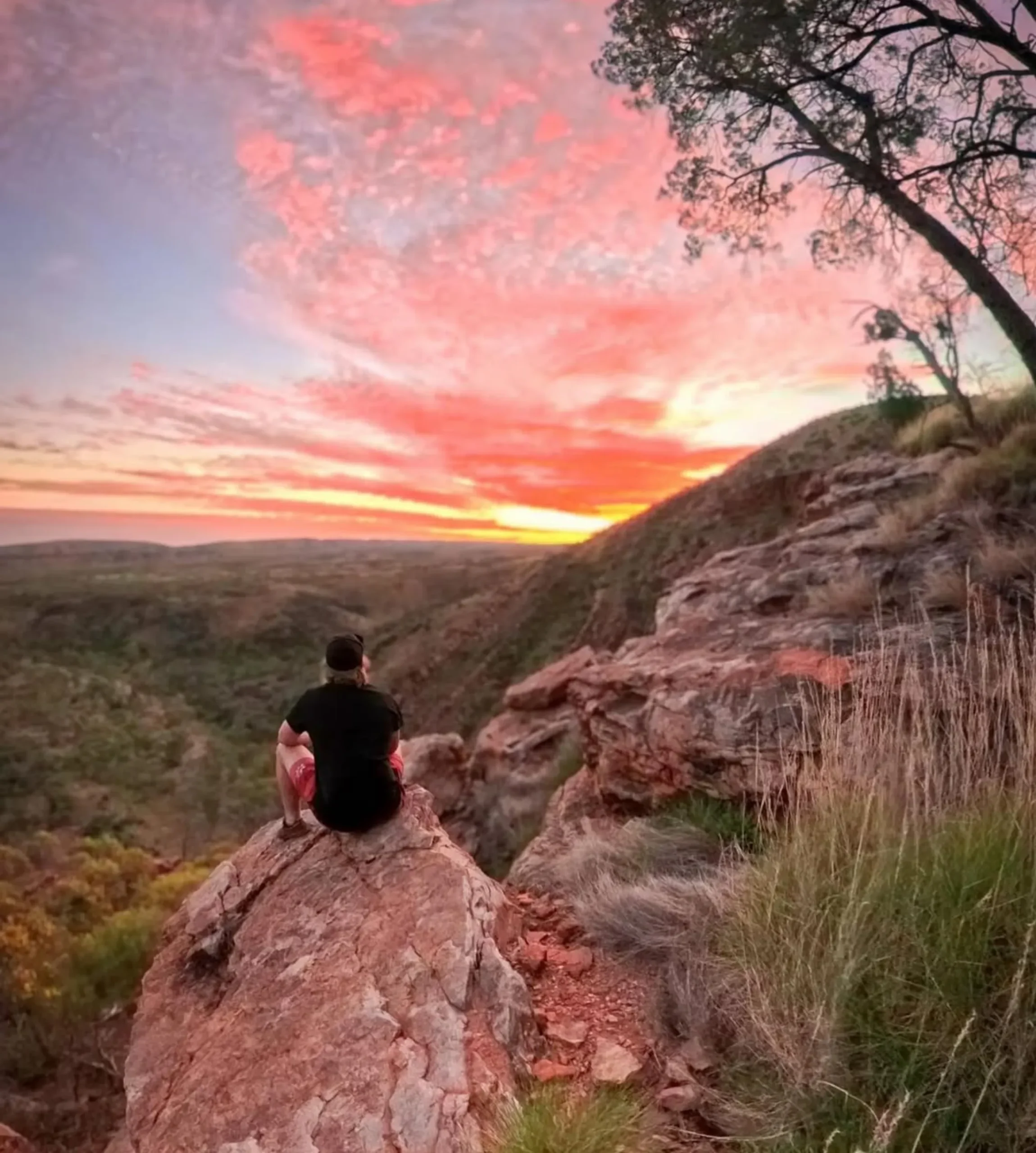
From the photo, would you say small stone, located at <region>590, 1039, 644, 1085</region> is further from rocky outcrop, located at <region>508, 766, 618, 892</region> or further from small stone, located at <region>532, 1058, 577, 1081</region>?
rocky outcrop, located at <region>508, 766, 618, 892</region>

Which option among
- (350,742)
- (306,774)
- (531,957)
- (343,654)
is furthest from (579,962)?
(343,654)

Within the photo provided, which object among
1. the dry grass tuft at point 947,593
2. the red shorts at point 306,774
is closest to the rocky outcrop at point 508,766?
the dry grass tuft at point 947,593

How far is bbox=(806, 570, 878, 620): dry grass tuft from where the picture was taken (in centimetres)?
682

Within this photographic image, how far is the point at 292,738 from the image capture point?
5.31 m

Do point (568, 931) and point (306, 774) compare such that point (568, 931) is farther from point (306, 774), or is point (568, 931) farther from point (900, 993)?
point (900, 993)

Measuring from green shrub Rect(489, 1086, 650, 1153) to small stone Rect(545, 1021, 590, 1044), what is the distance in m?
0.68

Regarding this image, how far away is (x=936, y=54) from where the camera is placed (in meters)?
8.68

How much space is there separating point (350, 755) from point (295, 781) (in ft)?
2.73

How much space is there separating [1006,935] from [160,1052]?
4.06 m

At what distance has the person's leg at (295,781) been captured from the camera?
533 centimetres

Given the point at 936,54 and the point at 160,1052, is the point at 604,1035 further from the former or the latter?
the point at 936,54

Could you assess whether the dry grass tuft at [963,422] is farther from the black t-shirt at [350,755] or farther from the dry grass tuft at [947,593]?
the black t-shirt at [350,755]

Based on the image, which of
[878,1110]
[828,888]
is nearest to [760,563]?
[828,888]

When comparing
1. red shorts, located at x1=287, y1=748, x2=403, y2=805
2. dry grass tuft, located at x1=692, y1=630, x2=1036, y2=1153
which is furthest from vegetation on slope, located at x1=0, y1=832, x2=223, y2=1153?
dry grass tuft, located at x1=692, y1=630, x2=1036, y2=1153
